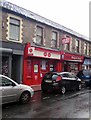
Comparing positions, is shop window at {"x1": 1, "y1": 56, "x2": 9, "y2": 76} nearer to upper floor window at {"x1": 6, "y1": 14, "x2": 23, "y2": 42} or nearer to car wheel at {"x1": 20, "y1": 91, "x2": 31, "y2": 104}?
upper floor window at {"x1": 6, "y1": 14, "x2": 23, "y2": 42}

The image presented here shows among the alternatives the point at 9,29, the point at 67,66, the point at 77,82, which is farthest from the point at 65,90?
the point at 67,66

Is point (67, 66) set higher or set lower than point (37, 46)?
lower

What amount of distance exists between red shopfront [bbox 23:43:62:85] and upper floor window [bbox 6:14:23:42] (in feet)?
3.92

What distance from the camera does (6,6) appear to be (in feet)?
56.0

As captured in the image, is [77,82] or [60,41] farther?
[60,41]

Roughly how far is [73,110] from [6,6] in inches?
405

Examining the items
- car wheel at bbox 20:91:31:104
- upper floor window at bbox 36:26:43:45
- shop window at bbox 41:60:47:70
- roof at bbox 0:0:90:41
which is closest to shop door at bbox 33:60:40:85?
shop window at bbox 41:60:47:70

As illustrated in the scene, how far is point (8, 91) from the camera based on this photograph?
10.6 metres

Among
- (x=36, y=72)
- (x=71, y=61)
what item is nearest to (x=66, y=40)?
(x=71, y=61)

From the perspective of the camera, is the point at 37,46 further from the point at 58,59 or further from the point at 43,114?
the point at 43,114

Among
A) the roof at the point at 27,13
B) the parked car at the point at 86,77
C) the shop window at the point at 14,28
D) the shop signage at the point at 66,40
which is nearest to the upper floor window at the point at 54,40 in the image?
the roof at the point at 27,13

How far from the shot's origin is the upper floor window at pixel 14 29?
17763mm

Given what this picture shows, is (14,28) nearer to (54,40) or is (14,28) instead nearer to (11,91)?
(54,40)

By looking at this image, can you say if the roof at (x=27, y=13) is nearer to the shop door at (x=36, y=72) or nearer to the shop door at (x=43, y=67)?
the shop door at (x=43, y=67)
